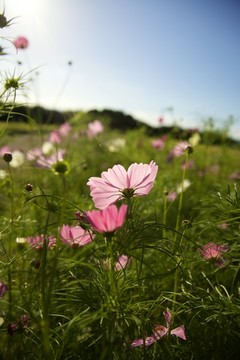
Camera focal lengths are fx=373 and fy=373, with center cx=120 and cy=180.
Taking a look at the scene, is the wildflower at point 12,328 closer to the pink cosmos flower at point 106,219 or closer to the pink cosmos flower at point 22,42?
the pink cosmos flower at point 106,219

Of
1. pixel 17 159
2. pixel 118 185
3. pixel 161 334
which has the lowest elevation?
pixel 17 159

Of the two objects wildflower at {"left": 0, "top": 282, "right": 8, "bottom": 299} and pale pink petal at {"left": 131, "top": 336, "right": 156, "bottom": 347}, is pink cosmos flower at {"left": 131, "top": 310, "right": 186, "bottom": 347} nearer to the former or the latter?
pale pink petal at {"left": 131, "top": 336, "right": 156, "bottom": 347}

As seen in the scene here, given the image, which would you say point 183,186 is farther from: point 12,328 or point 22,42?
point 22,42

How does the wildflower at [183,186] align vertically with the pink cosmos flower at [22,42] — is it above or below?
below

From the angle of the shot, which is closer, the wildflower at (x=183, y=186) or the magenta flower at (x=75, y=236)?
the magenta flower at (x=75, y=236)

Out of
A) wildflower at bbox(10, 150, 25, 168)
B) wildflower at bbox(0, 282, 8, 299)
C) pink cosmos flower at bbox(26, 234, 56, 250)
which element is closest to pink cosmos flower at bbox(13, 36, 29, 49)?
wildflower at bbox(10, 150, 25, 168)

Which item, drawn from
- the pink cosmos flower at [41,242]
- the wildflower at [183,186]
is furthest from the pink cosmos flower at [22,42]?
the pink cosmos flower at [41,242]

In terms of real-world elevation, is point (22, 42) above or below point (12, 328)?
above

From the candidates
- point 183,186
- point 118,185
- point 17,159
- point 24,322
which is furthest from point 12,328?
point 17,159

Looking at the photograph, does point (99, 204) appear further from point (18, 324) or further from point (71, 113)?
point (71, 113)

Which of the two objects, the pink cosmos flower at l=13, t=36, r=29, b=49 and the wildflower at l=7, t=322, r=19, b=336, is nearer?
the wildflower at l=7, t=322, r=19, b=336

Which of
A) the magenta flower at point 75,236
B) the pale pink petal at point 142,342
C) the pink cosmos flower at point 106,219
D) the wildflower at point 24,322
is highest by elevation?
the pink cosmos flower at point 106,219

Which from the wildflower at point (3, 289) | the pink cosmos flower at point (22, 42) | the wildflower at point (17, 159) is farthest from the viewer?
the pink cosmos flower at point (22, 42)

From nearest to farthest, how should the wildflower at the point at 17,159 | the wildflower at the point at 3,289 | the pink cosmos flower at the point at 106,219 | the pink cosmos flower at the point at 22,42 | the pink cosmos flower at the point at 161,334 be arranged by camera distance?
the pink cosmos flower at the point at 106,219
the pink cosmos flower at the point at 161,334
the wildflower at the point at 3,289
the wildflower at the point at 17,159
the pink cosmos flower at the point at 22,42
